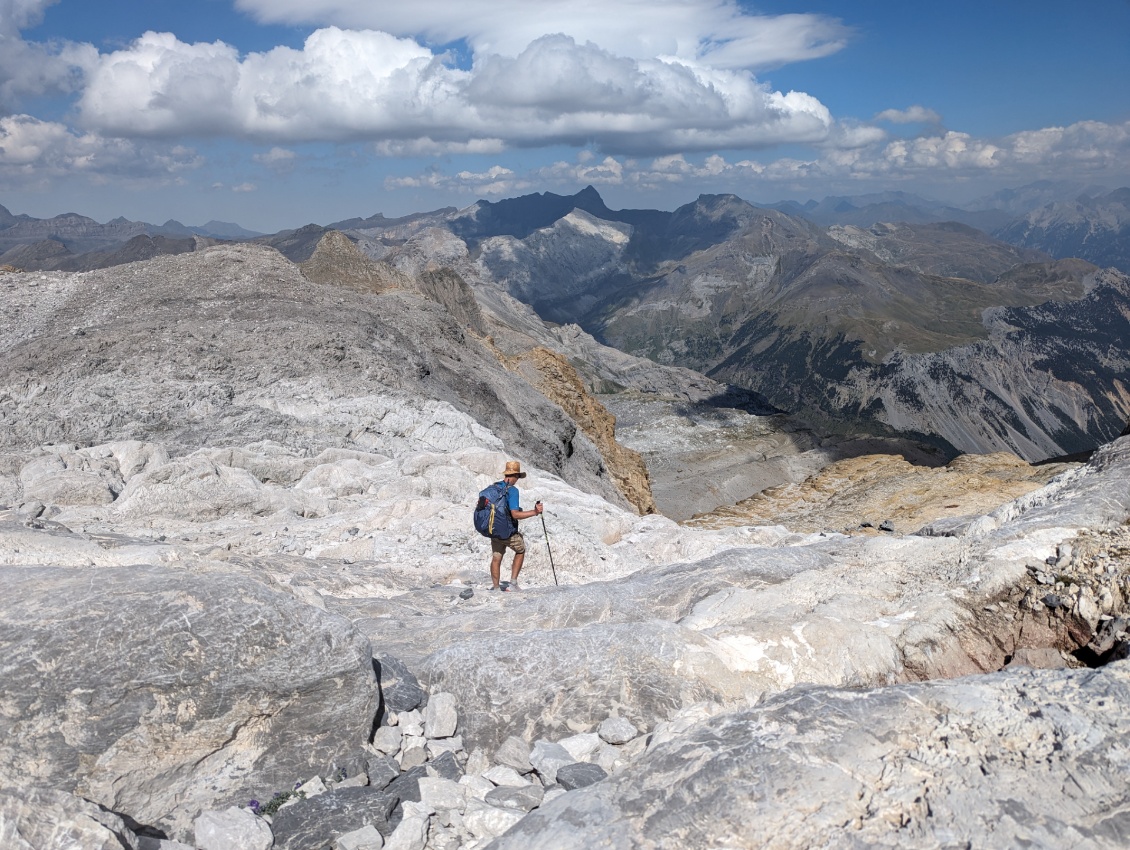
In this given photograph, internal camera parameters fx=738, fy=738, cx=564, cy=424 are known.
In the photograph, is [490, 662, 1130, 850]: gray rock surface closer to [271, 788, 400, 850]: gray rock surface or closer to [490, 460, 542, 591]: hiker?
[271, 788, 400, 850]: gray rock surface

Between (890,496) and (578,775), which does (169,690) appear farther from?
(890,496)

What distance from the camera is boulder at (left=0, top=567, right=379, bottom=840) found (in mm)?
7328

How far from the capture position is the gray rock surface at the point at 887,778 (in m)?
6.14

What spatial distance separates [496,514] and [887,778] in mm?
10214

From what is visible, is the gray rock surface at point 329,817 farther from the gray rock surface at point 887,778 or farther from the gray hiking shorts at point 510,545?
the gray hiking shorts at point 510,545

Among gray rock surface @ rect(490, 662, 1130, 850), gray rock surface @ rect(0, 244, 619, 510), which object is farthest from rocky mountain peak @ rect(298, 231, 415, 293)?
gray rock surface @ rect(490, 662, 1130, 850)

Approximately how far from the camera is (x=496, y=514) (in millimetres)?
15805

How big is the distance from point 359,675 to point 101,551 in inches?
310

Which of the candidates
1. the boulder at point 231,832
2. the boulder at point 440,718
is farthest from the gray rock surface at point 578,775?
the boulder at point 231,832

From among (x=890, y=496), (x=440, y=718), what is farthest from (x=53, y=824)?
(x=890, y=496)

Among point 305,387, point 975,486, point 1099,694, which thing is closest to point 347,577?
point 1099,694

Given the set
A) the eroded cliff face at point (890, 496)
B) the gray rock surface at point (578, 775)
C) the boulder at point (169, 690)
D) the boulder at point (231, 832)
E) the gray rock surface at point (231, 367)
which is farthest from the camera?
the eroded cliff face at point (890, 496)

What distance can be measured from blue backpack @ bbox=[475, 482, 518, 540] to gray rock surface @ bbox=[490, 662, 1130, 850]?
28.0 feet

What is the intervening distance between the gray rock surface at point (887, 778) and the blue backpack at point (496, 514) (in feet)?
28.0
